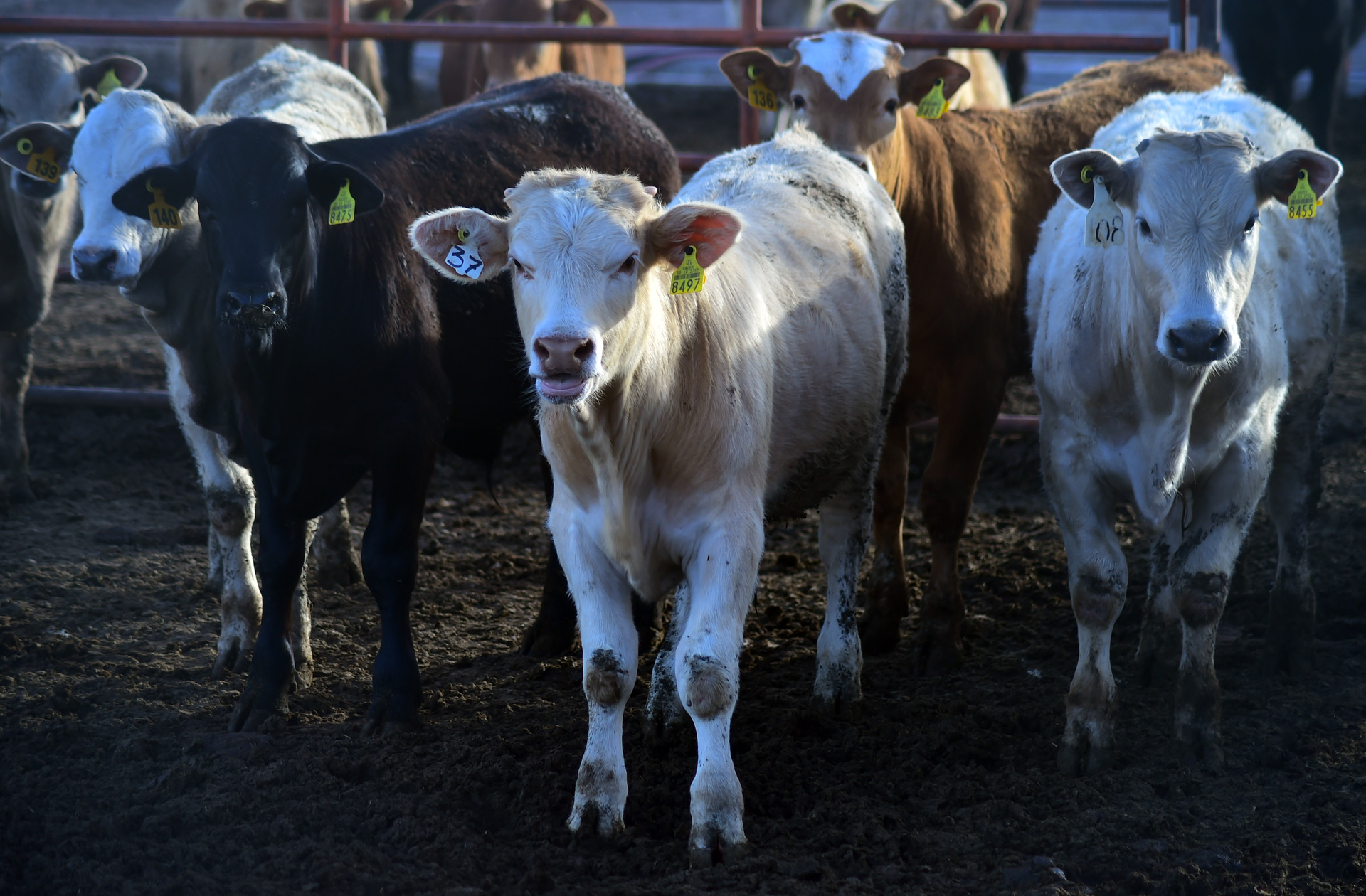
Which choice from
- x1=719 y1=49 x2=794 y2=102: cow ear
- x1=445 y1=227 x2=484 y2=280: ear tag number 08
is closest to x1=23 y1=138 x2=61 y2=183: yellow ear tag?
x1=445 y1=227 x2=484 y2=280: ear tag number 08

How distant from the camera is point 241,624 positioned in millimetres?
4691

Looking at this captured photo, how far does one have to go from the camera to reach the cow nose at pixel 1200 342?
336 cm

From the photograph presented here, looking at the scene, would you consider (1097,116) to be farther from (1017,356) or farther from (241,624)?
(241,624)

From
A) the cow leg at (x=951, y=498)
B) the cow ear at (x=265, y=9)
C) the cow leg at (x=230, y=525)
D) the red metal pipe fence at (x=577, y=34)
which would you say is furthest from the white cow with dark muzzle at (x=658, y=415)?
the cow ear at (x=265, y=9)

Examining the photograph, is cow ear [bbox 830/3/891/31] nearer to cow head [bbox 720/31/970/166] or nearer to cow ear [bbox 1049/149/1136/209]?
cow head [bbox 720/31/970/166]

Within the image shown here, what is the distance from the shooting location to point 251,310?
373 centimetres

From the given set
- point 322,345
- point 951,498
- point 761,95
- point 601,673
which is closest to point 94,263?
point 322,345

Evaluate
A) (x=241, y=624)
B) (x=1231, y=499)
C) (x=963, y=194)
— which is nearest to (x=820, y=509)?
(x=1231, y=499)

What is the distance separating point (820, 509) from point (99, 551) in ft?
10.6

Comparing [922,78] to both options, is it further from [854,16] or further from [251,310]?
[854,16]

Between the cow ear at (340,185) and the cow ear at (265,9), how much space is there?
5338 millimetres

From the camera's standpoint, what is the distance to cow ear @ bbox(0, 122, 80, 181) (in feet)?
16.1

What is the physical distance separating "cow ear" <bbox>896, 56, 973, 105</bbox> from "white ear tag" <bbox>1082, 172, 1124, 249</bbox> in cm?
155

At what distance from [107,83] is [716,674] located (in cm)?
486
